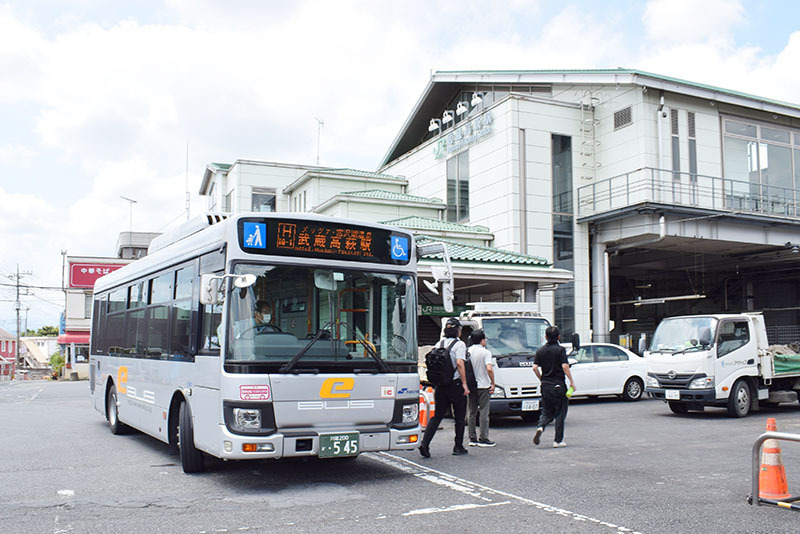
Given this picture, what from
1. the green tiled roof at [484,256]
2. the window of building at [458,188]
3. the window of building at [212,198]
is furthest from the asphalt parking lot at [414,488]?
the window of building at [212,198]

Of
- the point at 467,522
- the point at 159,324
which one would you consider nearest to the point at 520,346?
the point at 159,324

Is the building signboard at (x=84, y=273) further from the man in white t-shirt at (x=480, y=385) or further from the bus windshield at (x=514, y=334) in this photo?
the man in white t-shirt at (x=480, y=385)

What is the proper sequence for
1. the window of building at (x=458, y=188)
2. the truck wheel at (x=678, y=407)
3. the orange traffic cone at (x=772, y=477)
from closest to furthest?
the orange traffic cone at (x=772, y=477)
the truck wheel at (x=678, y=407)
the window of building at (x=458, y=188)

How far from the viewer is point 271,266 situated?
796 cm

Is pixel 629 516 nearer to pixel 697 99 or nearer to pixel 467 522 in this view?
pixel 467 522

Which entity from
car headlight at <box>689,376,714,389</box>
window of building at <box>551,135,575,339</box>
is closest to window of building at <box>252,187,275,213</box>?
window of building at <box>551,135,575,339</box>

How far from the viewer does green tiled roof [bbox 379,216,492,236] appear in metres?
26.7

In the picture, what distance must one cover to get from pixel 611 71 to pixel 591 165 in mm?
3508

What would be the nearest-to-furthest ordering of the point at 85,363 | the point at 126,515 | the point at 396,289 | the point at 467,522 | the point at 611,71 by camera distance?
the point at 467,522 < the point at 126,515 < the point at 396,289 < the point at 611,71 < the point at 85,363

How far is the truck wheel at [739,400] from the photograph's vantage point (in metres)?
14.9

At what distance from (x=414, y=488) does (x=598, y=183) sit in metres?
21.1

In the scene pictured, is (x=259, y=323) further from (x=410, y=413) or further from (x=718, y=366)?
(x=718, y=366)

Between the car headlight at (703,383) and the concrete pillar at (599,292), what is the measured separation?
12.1m

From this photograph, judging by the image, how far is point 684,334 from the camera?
15.5 m
